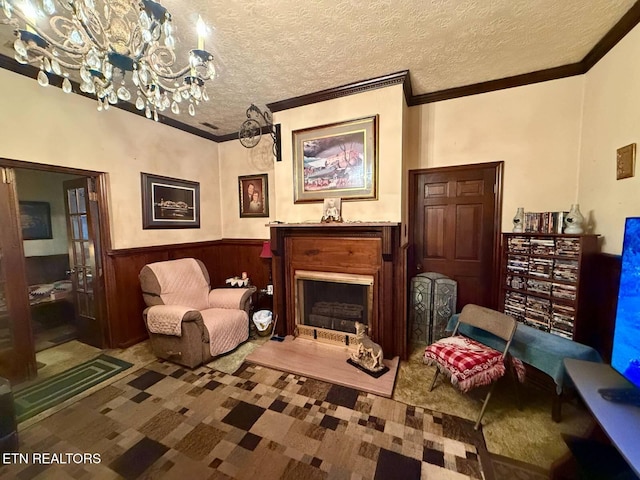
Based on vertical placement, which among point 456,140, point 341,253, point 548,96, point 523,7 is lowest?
point 341,253

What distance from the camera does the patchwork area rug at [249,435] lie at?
4.73 ft

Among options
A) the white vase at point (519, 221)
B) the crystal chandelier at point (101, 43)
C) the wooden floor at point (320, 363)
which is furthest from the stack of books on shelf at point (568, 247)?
the crystal chandelier at point (101, 43)

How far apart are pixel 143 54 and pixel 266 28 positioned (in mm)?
884

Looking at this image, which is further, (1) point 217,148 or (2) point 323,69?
(1) point 217,148

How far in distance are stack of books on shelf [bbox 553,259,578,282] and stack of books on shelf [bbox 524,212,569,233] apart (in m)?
0.33

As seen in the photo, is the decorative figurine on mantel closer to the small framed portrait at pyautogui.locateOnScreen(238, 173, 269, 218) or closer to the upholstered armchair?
the upholstered armchair

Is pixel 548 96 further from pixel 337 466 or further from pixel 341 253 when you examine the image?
pixel 337 466

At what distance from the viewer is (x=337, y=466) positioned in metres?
1.46

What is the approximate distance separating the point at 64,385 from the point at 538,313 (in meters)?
4.31

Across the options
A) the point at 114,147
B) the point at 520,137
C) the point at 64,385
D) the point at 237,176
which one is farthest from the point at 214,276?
the point at 520,137

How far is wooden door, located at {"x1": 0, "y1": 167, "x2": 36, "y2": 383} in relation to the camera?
2.10 meters

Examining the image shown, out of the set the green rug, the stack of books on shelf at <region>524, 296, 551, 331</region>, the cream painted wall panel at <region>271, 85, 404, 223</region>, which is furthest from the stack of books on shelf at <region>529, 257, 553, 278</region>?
the green rug

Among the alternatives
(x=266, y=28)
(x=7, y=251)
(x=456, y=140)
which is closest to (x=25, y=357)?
(x=7, y=251)

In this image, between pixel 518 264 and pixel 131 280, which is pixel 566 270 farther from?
pixel 131 280
